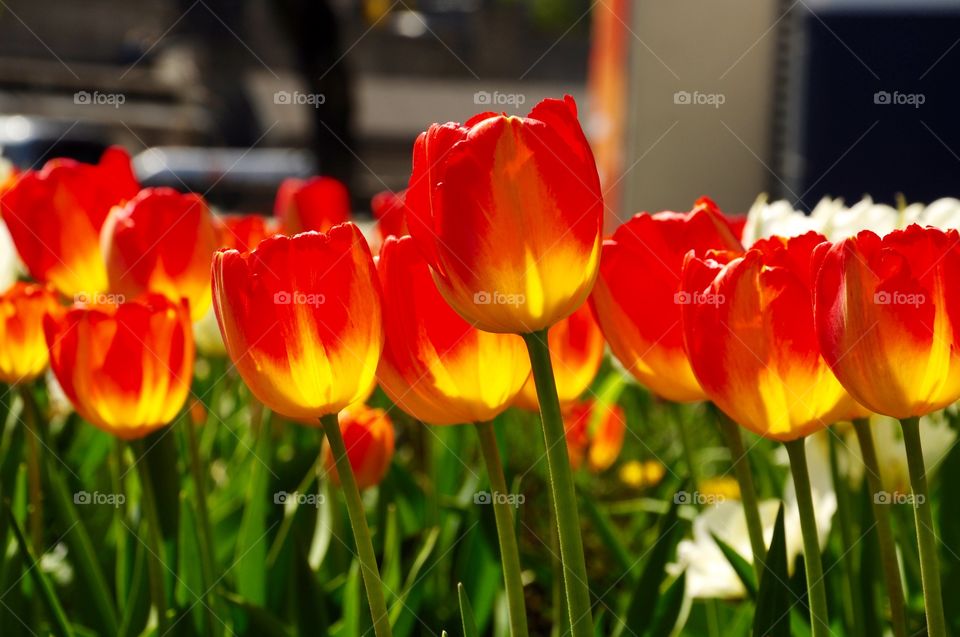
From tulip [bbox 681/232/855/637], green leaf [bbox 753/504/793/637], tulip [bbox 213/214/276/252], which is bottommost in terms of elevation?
green leaf [bbox 753/504/793/637]

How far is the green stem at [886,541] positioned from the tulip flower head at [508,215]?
0.78 feet

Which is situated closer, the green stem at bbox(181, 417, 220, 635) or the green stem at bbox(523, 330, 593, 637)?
the green stem at bbox(523, 330, 593, 637)

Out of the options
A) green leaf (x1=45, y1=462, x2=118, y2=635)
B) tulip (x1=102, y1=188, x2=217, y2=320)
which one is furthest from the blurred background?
green leaf (x1=45, y1=462, x2=118, y2=635)

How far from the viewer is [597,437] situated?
6.15 ft

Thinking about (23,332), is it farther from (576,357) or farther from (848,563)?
(848,563)

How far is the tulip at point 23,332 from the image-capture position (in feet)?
3.79

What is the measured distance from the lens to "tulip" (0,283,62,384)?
3.79 ft

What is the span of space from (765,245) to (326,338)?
27 cm

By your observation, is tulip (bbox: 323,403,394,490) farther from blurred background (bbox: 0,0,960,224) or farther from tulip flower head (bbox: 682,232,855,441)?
tulip flower head (bbox: 682,232,855,441)

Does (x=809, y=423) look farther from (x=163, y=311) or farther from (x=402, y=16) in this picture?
(x=402, y=16)

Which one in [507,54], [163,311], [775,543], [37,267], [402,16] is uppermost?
[402,16]

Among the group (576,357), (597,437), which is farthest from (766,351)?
(597,437)

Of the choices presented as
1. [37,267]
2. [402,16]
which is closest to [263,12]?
[402,16]

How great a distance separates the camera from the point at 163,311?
1013 mm
